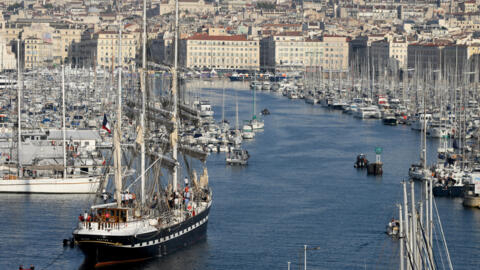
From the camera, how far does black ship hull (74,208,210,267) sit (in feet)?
67.3

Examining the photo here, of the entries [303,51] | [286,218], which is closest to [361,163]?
[286,218]

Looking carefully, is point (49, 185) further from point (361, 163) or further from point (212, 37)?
point (212, 37)

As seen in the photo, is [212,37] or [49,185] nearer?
[49,185]

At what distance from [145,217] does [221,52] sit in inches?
3486

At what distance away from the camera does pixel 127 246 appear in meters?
20.6

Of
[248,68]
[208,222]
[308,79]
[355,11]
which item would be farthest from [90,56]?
[208,222]

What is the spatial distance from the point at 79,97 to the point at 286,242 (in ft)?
105

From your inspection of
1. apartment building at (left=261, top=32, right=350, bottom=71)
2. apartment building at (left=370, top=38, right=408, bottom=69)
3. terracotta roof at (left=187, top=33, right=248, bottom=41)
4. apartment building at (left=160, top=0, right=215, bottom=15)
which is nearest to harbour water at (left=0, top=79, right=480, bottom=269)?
apartment building at (left=370, top=38, right=408, bottom=69)

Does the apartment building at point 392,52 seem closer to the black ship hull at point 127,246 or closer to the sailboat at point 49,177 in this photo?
the sailboat at point 49,177

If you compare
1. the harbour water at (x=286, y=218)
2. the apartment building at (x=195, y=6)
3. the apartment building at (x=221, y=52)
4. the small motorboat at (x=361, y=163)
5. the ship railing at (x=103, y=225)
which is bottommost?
the harbour water at (x=286, y=218)

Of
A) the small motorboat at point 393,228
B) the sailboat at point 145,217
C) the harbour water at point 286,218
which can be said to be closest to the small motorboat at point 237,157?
the harbour water at point 286,218

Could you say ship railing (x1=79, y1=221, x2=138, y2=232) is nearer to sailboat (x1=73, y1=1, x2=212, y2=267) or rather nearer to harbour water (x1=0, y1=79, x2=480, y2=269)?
sailboat (x1=73, y1=1, x2=212, y2=267)

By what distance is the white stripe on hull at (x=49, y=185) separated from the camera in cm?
2834

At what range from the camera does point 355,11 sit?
153 meters
